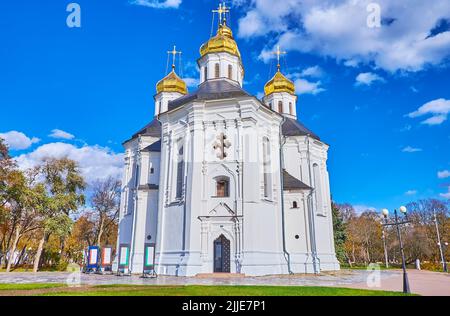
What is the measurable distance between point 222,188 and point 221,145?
2666 mm

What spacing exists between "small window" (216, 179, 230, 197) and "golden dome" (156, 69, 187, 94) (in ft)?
50.1

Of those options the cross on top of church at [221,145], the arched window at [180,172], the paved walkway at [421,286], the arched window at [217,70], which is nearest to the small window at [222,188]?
the cross on top of church at [221,145]

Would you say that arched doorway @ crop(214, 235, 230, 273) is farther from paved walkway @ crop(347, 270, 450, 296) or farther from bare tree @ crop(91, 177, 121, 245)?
bare tree @ crop(91, 177, 121, 245)

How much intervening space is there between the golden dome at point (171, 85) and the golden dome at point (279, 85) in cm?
864

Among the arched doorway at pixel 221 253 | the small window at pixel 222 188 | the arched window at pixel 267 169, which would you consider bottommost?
the arched doorway at pixel 221 253

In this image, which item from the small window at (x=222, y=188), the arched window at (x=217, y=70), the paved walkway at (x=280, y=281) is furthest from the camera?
the arched window at (x=217, y=70)

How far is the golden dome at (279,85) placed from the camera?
34906 millimetres

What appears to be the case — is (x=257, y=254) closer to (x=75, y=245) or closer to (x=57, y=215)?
(x=57, y=215)

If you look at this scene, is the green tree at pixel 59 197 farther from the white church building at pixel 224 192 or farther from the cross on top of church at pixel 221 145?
the cross on top of church at pixel 221 145

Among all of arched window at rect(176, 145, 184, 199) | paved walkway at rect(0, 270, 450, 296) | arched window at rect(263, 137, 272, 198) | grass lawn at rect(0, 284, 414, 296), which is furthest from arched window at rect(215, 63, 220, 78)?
grass lawn at rect(0, 284, 414, 296)
